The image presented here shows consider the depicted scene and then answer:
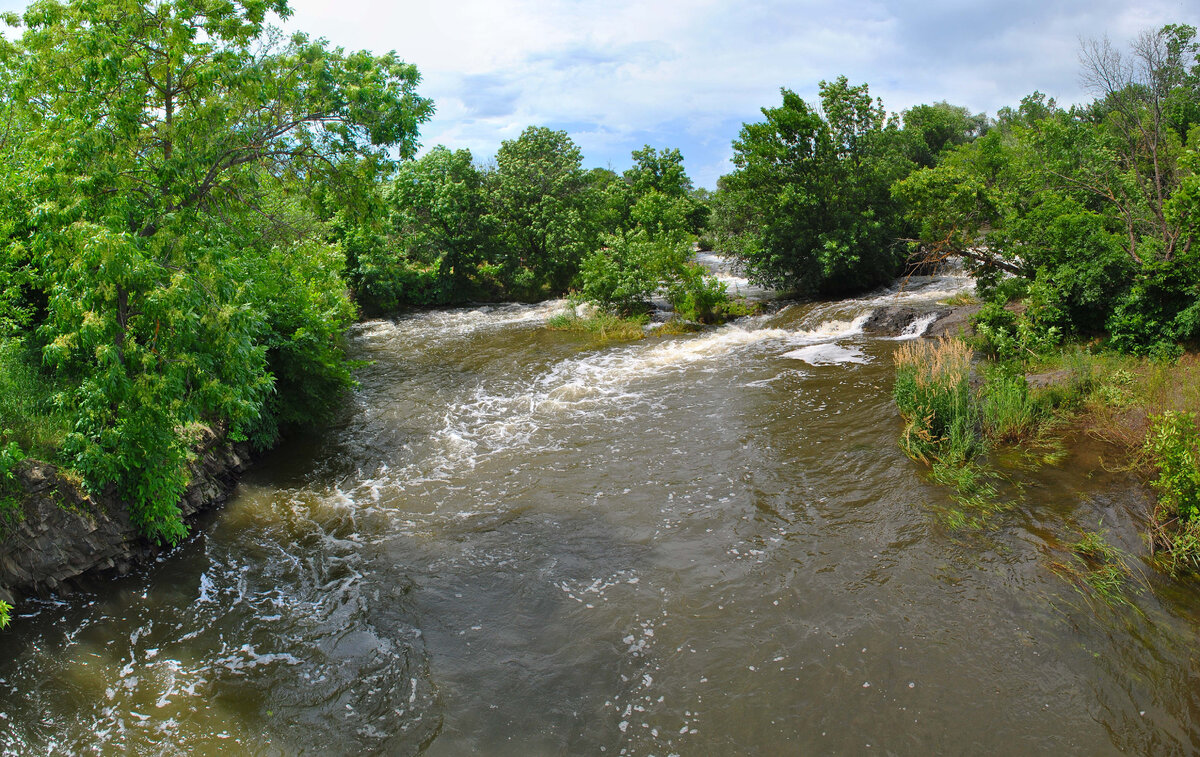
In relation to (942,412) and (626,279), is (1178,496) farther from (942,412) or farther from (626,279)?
(626,279)

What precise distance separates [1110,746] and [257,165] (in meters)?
11.7

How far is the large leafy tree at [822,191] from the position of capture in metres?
23.1

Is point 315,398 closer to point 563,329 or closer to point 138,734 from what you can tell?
point 138,734

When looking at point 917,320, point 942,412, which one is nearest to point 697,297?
point 917,320

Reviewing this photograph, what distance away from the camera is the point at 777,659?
Answer: 604 cm

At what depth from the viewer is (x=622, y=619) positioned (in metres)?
6.75

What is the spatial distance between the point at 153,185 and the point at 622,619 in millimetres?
7633

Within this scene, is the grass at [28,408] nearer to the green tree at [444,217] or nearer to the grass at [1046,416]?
the grass at [1046,416]

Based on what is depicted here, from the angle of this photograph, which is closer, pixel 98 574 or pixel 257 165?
pixel 98 574

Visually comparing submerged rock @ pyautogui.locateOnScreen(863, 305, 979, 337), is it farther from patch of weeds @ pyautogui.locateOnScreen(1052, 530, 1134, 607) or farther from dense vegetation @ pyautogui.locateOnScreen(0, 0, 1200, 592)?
patch of weeds @ pyautogui.locateOnScreen(1052, 530, 1134, 607)

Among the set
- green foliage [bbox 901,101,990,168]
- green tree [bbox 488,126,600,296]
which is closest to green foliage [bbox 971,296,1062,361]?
green tree [bbox 488,126,600,296]

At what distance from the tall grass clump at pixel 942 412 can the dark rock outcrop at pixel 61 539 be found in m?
11.0

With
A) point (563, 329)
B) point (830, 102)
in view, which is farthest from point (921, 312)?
point (563, 329)

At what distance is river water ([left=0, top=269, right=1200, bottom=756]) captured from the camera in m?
5.32
